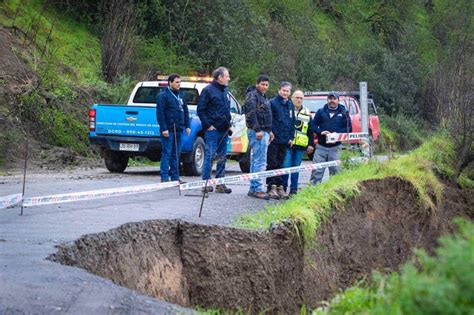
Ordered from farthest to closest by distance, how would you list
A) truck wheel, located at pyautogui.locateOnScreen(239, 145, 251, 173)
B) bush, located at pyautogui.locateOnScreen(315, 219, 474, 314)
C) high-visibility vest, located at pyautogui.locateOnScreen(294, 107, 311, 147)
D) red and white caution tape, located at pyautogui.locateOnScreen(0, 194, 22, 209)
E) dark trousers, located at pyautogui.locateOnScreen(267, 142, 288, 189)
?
truck wheel, located at pyautogui.locateOnScreen(239, 145, 251, 173) → high-visibility vest, located at pyautogui.locateOnScreen(294, 107, 311, 147) → dark trousers, located at pyautogui.locateOnScreen(267, 142, 288, 189) → red and white caution tape, located at pyautogui.locateOnScreen(0, 194, 22, 209) → bush, located at pyautogui.locateOnScreen(315, 219, 474, 314)

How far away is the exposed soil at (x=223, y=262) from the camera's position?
25.7ft

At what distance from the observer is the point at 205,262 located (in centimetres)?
873

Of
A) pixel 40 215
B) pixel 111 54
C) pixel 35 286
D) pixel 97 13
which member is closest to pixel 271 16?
pixel 97 13

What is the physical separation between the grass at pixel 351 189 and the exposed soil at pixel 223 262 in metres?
0.20

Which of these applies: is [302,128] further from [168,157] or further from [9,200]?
[9,200]

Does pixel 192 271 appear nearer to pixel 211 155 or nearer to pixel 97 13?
pixel 211 155

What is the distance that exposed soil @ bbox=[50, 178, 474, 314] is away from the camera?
7.84m

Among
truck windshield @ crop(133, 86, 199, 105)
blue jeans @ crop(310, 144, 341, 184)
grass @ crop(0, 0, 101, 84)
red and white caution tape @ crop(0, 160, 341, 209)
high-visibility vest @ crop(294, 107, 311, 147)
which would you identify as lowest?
red and white caution tape @ crop(0, 160, 341, 209)

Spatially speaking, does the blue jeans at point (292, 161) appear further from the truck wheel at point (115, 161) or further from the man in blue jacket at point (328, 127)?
the truck wheel at point (115, 161)

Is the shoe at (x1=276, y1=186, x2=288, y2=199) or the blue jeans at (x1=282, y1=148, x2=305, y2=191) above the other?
the blue jeans at (x1=282, y1=148, x2=305, y2=191)

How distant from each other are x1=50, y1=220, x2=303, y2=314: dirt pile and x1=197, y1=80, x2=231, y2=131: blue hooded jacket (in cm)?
342

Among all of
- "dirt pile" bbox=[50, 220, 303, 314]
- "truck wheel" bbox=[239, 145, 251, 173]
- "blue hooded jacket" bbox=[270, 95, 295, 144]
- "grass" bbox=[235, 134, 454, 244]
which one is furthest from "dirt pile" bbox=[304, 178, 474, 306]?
"truck wheel" bbox=[239, 145, 251, 173]

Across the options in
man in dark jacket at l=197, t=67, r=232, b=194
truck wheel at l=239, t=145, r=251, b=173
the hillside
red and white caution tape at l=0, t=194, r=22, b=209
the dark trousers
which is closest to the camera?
red and white caution tape at l=0, t=194, r=22, b=209

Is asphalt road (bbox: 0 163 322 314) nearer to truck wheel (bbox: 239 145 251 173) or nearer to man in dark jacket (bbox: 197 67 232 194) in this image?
man in dark jacket (bbox: 197 67 232 194)
